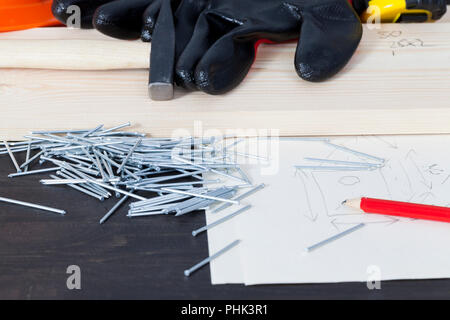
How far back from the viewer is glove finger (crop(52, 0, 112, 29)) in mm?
1086

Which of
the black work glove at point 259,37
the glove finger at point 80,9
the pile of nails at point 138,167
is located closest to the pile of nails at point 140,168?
the pile of nails at point 138,167

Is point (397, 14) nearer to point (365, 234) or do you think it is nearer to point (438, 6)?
point (438, 6)

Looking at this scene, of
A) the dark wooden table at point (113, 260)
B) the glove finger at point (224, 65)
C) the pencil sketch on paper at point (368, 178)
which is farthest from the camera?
the glove finger at point (224, 65)

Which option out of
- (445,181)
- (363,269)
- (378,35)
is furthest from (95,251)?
(378,35)

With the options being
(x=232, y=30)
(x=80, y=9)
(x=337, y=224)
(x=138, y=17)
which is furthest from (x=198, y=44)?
(x=337, y=224)

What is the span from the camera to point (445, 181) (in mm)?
851

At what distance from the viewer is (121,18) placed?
1027mm

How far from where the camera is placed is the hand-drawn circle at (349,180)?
2.76 feet

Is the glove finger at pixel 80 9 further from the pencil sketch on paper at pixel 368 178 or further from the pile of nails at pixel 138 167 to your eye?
the pencil sketch on paper at pixel 368 178

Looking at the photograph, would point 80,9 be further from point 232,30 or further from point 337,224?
point 337,224

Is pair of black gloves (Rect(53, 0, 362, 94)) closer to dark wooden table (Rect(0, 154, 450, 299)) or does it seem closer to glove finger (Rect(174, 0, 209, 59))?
glove finger (Rect(174, 0, 209, 59))

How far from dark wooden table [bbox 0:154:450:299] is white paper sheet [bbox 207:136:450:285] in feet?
0.06

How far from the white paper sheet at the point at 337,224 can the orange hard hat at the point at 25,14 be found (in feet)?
1.79

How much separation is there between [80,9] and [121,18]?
120mm
